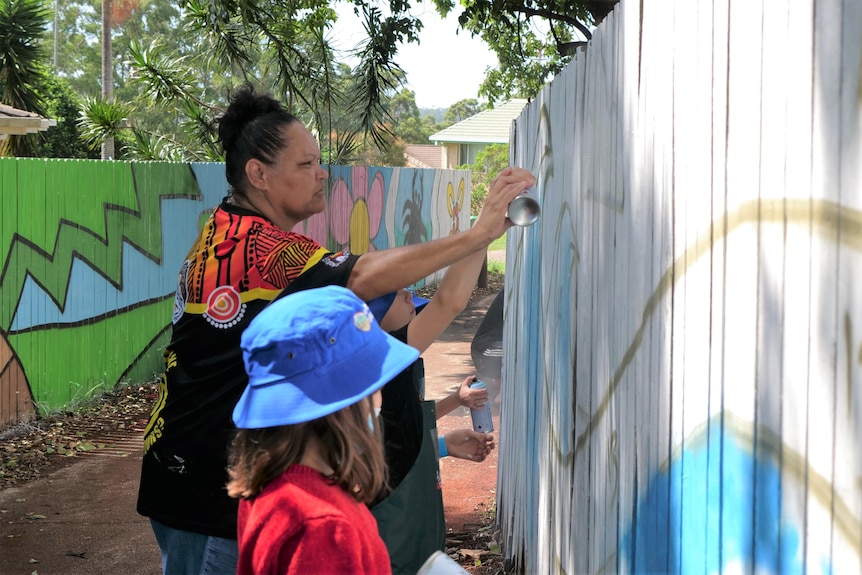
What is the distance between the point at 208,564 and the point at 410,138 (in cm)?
7560

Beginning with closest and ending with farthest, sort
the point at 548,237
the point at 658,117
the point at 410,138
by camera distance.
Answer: the point at 658,117 → the point at 548,237 → the point at 410,138

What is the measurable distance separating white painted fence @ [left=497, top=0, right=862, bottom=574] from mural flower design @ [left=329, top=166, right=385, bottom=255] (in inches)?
493

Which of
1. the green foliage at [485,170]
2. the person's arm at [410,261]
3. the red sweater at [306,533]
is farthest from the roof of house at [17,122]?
the green foliage at [485,170]

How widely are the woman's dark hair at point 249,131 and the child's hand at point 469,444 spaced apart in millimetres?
1096

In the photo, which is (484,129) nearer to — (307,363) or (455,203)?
(455,203)

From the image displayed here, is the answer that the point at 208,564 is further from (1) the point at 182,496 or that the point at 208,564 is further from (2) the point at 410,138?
(2) the point at 410,138

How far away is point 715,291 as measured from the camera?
171 cm

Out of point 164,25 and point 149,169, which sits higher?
point 164,25

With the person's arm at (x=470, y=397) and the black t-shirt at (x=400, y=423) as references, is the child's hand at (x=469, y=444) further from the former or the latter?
the black t-shirt at (x=400, y=423)

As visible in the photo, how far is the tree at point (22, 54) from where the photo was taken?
16859 mm

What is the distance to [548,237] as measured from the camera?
11.9 feet

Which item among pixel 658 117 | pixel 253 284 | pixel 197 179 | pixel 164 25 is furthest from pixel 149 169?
pixel 164 25

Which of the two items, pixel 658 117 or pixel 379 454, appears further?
pixel 658 117

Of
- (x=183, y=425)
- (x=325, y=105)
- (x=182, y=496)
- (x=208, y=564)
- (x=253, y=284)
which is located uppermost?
(x=325, y=105)
